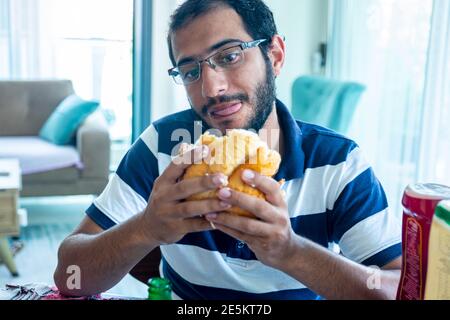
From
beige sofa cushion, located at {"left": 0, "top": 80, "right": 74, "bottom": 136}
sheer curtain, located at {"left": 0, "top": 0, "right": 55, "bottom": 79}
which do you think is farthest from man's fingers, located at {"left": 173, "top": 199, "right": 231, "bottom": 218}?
sheer curtain, located at {"left": 0, "top": 0, "right": 55, "bottom": 79}

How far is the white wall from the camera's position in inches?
136

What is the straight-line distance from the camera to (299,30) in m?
3.48

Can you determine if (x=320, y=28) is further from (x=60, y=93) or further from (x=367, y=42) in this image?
(x=60, y=93)

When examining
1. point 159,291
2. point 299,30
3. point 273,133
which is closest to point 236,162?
point 159,291

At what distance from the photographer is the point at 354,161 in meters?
0.95

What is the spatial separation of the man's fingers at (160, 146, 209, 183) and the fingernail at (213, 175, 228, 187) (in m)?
0.04

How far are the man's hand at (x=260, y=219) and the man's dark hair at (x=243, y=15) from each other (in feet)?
1.55

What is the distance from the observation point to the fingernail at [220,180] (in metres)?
0.60

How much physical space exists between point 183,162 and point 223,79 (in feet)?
1.07

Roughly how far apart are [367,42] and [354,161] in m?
1.99
